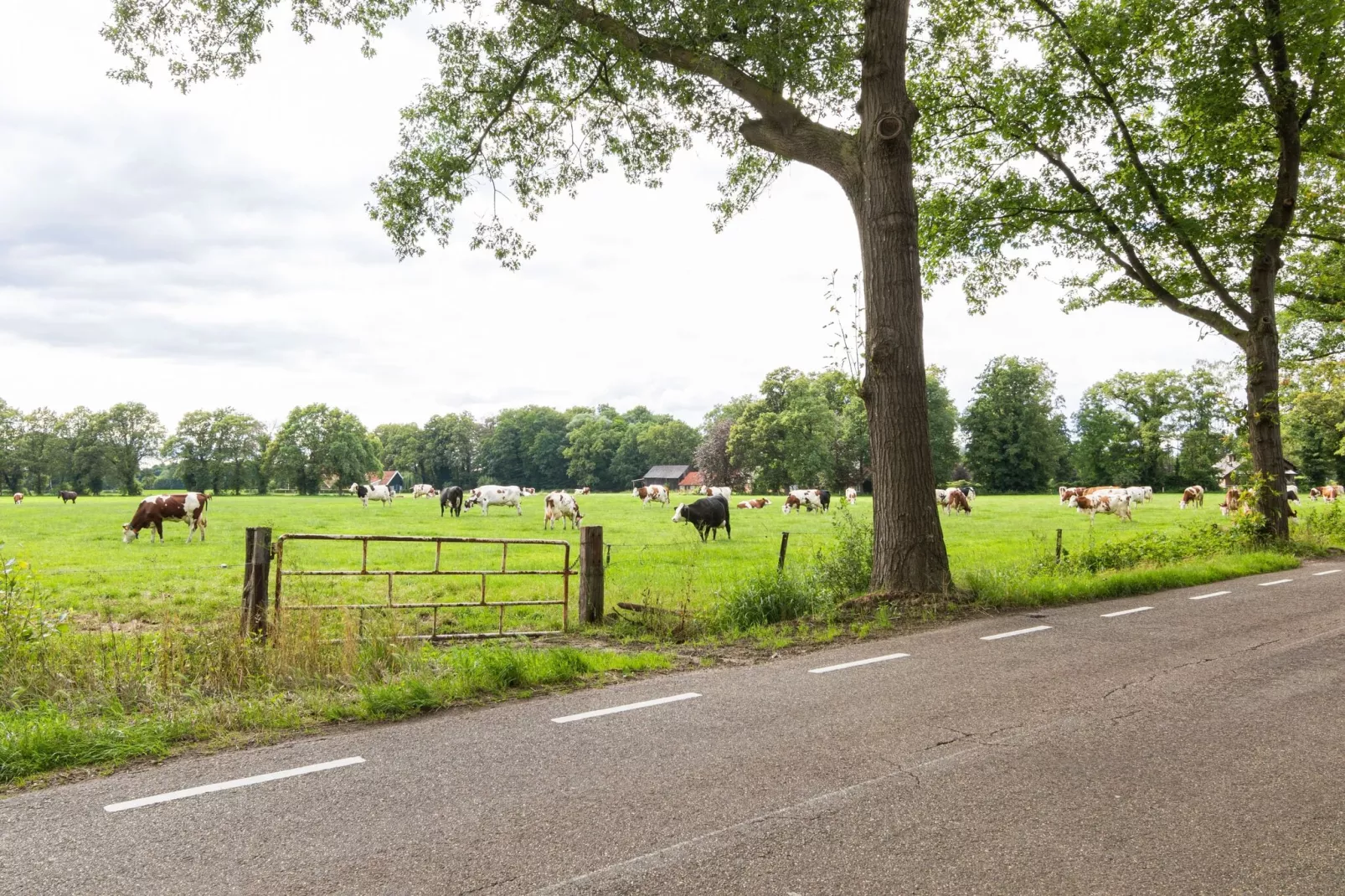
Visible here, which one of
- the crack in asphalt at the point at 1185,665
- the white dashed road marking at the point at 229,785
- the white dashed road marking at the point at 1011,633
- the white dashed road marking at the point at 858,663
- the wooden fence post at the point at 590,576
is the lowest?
the white dashed road marking at the point at 229,785

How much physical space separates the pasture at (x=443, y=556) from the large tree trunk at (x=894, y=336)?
1458 mm

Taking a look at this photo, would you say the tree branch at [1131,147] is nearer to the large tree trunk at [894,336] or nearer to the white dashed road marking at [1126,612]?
the large tree trunk at [894,336]

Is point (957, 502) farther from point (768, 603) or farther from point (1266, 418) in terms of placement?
point (768, 603)

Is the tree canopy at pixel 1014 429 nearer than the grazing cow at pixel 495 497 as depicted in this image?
No

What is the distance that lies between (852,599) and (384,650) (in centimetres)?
555

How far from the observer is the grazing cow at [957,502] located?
131 feet

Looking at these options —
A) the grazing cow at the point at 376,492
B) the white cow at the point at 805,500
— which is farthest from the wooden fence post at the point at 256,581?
the grazing cow at the point at 376,492

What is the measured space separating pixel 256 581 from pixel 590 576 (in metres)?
3.77

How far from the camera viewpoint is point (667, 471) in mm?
140750

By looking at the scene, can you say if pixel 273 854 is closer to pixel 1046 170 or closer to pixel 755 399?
pixel 1046 170

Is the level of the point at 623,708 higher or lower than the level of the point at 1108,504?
lower

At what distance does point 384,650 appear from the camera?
702 cm

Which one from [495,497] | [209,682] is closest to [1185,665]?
[209,682]

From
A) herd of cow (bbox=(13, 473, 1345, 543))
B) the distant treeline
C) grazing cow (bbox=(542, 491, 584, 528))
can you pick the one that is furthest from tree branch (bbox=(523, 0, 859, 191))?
the distant treeline
